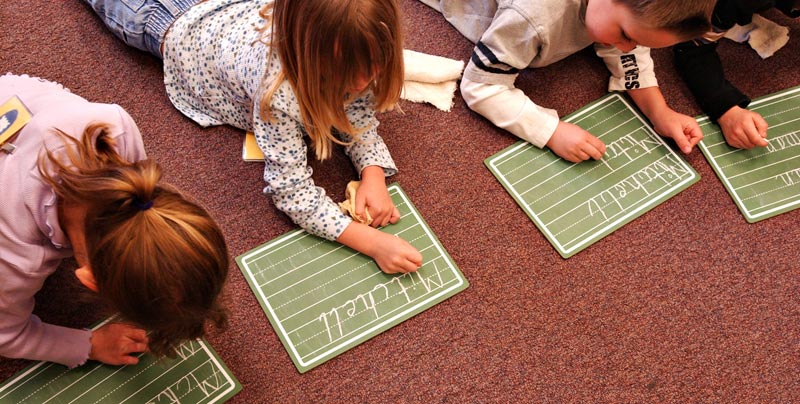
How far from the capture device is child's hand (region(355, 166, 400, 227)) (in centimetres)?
100

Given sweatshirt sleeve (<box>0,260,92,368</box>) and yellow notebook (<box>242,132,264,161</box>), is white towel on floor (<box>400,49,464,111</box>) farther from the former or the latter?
sweatshirt sleeve (<box>0,260,92,368</box>)

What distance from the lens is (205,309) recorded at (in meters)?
0.68

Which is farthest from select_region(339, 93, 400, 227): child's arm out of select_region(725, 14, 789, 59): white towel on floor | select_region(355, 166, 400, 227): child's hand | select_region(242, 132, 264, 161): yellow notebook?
select_region(725, 14, 789, 59): white towel on floor

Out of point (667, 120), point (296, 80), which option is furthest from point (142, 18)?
point (667, 120)

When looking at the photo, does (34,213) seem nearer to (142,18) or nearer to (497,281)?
(142,18)

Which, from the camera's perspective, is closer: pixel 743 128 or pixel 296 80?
pixel 296 80

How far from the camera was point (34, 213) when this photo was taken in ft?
2.33

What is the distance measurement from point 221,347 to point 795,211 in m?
1.01

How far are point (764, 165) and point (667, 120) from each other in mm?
198

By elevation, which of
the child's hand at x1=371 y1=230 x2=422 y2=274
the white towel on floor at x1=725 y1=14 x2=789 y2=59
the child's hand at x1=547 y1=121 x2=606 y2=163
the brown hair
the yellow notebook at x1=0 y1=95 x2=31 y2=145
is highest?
the brown hair

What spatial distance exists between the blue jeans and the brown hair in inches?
28.3

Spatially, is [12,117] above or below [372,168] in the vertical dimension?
above

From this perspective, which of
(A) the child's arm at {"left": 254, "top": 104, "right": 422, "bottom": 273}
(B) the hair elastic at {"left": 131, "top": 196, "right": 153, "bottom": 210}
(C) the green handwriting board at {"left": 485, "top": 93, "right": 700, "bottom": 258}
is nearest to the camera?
(B) the hair elastic at {"left": 131, "top": 196, "right": 153, "bottom": 210}

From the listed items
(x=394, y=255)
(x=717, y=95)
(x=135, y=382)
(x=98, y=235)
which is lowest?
(x=135, y=382)
